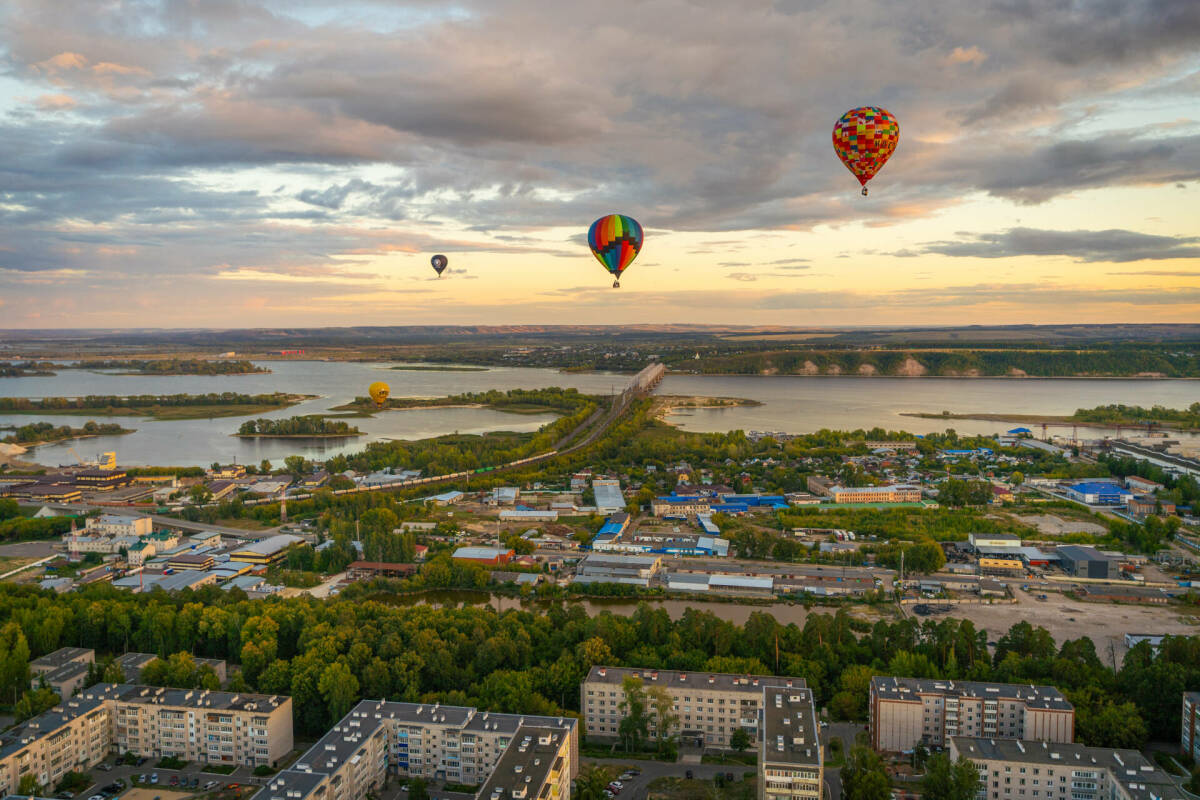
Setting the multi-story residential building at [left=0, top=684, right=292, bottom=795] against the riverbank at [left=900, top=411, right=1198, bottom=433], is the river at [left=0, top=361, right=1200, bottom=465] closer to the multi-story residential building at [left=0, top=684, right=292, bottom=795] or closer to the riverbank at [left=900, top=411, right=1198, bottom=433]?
the riverbank at [left=900, top=411, right=1198, bottom=433]

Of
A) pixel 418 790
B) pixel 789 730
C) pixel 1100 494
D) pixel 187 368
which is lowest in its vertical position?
pixel 418 790

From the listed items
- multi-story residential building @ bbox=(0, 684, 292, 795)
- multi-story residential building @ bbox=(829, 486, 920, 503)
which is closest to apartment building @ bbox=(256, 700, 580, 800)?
multi-story residential building @ bbox=(0, 684, 292, 795)

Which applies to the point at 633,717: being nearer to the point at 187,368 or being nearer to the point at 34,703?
the point at 34,703

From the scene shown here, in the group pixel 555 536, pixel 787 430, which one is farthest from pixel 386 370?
pixel 555 536

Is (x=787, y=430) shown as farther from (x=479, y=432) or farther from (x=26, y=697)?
(x=26, y=697)

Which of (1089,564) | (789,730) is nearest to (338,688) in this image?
(789,730)

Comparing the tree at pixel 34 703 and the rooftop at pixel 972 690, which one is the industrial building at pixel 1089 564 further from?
the tree at pixel 34 703
